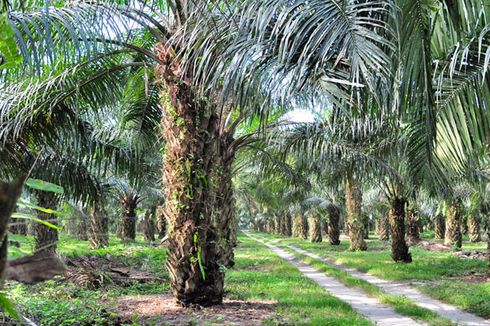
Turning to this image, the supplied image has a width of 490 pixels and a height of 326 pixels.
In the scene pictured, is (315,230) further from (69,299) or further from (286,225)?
(69,299)

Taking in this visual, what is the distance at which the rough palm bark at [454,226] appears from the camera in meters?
26.4

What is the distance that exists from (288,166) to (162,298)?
20.4ft

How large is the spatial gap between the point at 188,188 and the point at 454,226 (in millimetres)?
23856

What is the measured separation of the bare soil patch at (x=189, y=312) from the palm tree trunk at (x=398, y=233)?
31.9 feet

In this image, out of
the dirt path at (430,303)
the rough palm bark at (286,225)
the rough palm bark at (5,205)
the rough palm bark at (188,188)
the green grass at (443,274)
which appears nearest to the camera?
the rough palm bark at (5,205)

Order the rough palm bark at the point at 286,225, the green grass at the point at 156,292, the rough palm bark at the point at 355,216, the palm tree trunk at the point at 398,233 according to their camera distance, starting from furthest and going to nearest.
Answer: the rough palm bark at the point at 286,225
the rough palm bark at the point at 355,216
the palm tree trunk at the point at 398,233
the green grass at the point at 156,292

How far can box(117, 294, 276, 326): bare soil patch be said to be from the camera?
6.39m

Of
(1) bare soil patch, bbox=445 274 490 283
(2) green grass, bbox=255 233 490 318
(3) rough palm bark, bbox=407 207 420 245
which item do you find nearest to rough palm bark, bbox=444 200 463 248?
(3) rough palm bark, bbox=407 207 420 245

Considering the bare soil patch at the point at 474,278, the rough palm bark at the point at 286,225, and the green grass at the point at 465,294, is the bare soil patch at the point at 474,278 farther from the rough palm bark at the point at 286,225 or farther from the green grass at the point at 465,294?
the rough palm bark at the point at 286,225

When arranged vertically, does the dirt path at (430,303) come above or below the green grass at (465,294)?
below

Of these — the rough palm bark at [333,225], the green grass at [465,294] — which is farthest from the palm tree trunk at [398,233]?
the rough palm bark at [333,225]

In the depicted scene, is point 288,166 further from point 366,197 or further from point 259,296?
point 366,197

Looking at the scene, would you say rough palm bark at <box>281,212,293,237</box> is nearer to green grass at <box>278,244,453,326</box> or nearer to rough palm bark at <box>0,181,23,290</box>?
green grass at <box>278,244,453,326</box>

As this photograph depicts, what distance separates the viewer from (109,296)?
28.9 ft
